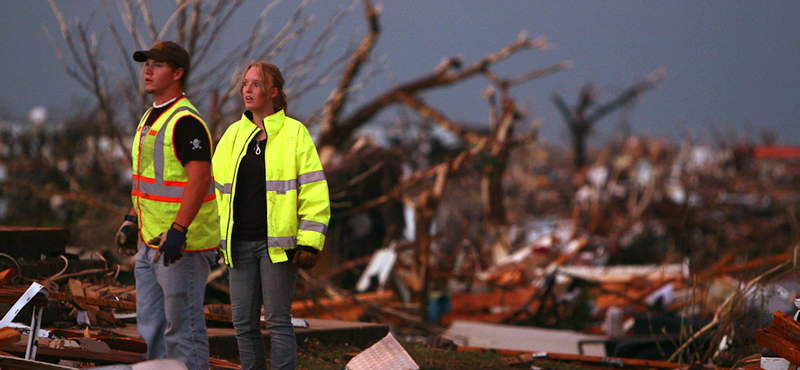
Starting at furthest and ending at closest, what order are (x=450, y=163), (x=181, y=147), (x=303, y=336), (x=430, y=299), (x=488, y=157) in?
(x=488, y=157)
(x=430, y=299)
(x=450, y=163)
(x=303, y=336)
(x=181, y=147)

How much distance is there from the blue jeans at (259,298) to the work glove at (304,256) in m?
0.13

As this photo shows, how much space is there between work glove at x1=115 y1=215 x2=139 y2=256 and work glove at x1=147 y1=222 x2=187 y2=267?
41cm

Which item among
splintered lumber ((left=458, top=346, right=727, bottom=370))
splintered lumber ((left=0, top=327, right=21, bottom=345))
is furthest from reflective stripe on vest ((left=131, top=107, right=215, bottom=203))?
splintered lumber ((left=458, top=346, right=727, bottom=370))

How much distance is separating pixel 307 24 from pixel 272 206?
3.95m

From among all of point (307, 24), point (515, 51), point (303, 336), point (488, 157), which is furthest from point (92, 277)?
point (488, 157)

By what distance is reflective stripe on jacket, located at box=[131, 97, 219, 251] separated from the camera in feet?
10.7

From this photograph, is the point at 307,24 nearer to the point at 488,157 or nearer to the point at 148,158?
the point at 148,158

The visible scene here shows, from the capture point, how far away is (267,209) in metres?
3.45

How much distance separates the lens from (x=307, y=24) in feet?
23.1

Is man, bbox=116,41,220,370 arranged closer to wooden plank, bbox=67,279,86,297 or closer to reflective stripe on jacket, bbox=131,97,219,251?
reflective stripe on jacket, bbox=131,97,219,251

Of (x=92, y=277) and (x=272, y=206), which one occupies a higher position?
(x=272, y=206)

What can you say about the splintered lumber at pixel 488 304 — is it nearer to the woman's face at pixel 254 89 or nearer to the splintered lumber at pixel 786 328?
the splintered lumber at pixel 786 328

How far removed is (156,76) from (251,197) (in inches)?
26.9

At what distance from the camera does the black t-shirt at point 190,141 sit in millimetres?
3250
